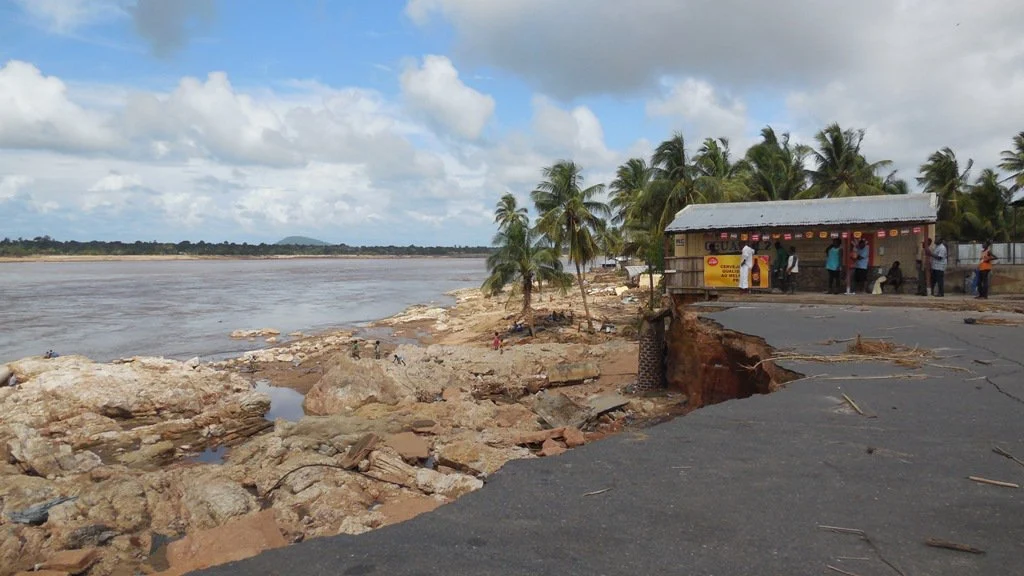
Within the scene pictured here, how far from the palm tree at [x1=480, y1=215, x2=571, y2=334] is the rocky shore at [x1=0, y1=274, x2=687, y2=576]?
4861mm

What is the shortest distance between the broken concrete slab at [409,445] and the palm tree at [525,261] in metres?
16.0

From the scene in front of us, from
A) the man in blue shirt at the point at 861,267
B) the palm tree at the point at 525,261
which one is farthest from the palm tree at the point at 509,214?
the man in blue shirt at the point at 861,267

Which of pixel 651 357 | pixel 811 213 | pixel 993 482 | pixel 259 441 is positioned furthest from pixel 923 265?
pixel 259 441

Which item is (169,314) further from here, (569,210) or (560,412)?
(560,412)

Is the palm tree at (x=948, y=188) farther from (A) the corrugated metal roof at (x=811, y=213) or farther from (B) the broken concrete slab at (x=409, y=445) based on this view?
(B) the broken concrete slab at (x=409, y=445)

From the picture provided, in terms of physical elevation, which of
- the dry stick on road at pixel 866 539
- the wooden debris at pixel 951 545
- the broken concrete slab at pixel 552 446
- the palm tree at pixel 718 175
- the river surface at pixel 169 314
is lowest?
the river surface at pixel 169 314

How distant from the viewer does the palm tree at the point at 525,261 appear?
1073 inches

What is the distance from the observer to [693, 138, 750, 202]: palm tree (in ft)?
81.6

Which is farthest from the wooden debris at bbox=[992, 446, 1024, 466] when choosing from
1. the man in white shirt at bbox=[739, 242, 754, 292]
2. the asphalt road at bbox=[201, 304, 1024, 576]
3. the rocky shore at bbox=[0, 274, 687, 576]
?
the man in white shirt at bbox=[739, 242, 754, 292]

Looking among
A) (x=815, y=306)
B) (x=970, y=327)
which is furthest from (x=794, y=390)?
(x=815, y=306)

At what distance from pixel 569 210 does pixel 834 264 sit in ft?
37.4

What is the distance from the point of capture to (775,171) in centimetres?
3253

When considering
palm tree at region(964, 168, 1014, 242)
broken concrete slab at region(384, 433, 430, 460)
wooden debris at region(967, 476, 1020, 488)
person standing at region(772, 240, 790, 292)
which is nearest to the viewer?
wooden debris at region(967, 476, 1020, 488)

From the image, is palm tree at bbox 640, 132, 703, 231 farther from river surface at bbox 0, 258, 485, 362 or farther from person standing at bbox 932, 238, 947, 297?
river surface at bbox 0, 258, 485, 362
